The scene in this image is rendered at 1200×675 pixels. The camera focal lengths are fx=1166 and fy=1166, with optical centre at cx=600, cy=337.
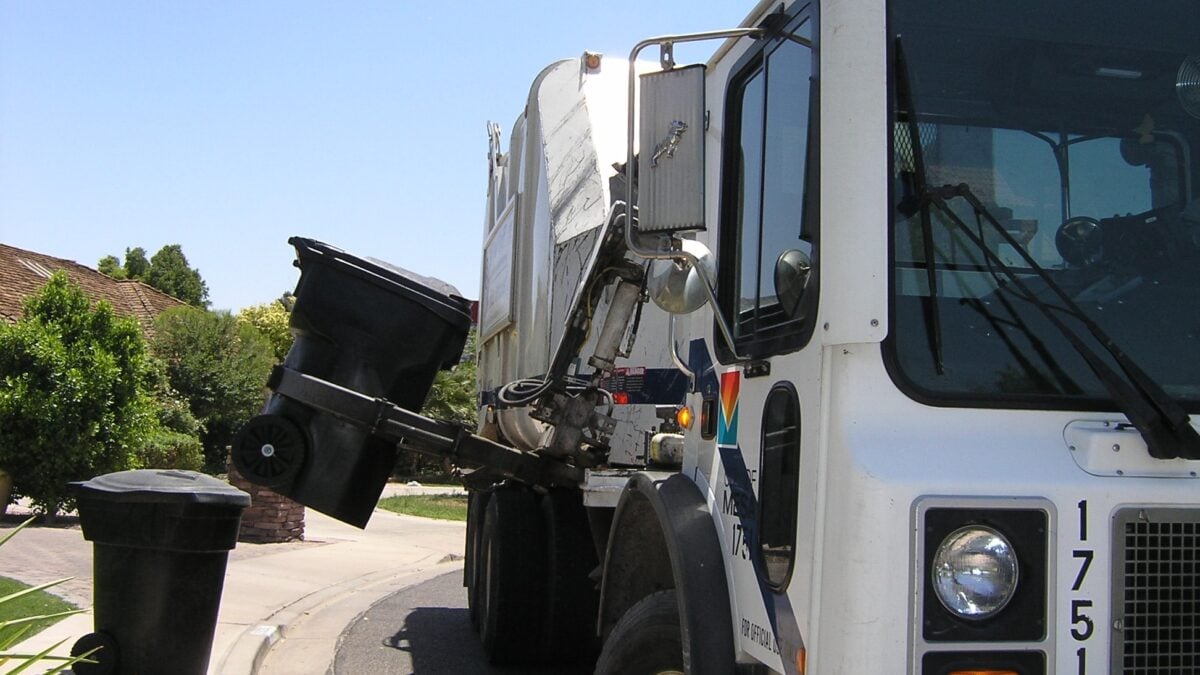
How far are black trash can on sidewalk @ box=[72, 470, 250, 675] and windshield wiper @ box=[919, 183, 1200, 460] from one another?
355 centimetres

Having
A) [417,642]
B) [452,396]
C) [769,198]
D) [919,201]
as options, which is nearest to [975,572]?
[919,201]

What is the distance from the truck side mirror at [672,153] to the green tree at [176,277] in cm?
5963

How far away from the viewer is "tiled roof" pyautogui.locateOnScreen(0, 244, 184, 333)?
77.8ft

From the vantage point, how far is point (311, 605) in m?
9.77

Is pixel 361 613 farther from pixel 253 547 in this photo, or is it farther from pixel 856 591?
pixel 856 591

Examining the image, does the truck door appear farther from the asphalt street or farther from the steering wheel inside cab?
the asphalt street

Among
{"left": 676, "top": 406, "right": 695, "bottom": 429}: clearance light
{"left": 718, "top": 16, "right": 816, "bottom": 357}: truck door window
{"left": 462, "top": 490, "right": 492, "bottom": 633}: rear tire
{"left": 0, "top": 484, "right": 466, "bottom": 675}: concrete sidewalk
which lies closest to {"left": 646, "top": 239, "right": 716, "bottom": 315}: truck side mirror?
{"left": 718, "top": 16, "right": 816, "bottom": 357}: truck door window

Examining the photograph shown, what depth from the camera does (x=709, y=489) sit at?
3.46 m

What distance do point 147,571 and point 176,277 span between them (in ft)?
197

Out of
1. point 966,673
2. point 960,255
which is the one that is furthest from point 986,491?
point 960,255

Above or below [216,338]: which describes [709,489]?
below

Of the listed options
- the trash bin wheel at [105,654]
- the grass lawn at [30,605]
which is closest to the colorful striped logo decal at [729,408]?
the trash bin wheel at [105,654]

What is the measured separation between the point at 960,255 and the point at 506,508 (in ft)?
15.8

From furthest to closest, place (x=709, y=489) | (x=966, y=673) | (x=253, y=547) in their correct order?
1. (x=253, y=547)
2. (x=709, y=489)
3. (x=966, y=673)
